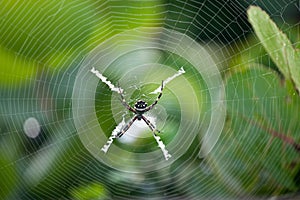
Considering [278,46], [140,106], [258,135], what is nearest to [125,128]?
[140,106]

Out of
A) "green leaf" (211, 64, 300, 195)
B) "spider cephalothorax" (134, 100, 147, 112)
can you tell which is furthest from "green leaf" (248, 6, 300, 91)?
"spider cephalothorax" (134, 100, 147, 112)

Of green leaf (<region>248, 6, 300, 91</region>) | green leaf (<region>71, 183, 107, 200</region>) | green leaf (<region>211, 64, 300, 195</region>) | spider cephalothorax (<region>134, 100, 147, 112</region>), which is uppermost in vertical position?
green leaf (<region>248, 6, 300, 91</region>)

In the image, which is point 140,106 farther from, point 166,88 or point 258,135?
point 258,135

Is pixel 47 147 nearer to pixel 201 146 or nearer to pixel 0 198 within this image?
pixel 0 198

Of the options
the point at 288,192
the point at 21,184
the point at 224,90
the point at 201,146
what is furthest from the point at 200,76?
the point at 21,184

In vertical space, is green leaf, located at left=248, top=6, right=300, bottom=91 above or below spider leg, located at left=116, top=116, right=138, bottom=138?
above

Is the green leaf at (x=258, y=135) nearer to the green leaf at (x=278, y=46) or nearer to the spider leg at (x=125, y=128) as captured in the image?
the spider leg at (x=125, y=128)

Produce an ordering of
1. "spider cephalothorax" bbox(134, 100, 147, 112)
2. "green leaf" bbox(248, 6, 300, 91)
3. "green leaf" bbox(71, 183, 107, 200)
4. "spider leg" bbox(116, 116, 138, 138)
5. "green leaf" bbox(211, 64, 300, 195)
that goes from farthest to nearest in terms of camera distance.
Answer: "spider cephalothorax" bbox(134, 100, 147, 112) < "spider leg" bbox(116, 116, 138, 138) < "green leaf" bbox(71, 183, 107, 200) < "green leaf" bbox(211, 64, 300, 195) < "green leaf" bbox(248, 6, 300, 91)

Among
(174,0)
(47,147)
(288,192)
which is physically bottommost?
(288,192)

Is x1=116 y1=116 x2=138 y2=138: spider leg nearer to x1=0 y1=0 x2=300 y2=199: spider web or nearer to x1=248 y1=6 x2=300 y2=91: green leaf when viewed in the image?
x1=0 y1=0 x2=300 y2=199: spider web
